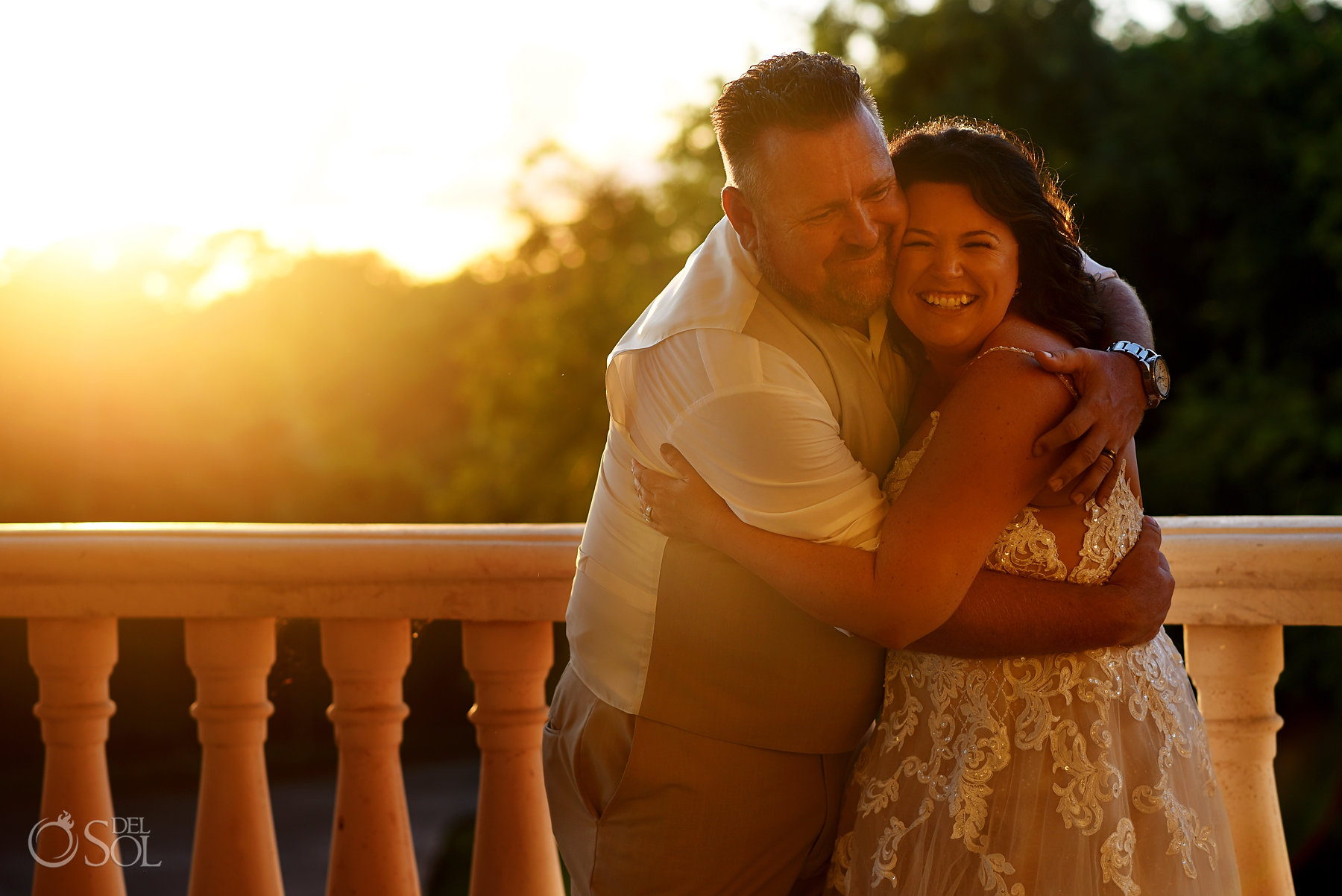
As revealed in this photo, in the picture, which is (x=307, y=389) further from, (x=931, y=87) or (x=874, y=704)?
(x=874, y=704)

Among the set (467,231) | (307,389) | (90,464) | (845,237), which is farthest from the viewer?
(307,389)

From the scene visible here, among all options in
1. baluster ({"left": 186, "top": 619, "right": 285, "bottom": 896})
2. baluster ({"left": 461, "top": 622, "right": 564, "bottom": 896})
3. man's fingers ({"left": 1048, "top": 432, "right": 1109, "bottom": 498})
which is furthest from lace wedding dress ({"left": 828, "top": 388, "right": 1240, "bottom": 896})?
baluster ({"left": 186, "top": 619, "right": 285, "bottom": 896})

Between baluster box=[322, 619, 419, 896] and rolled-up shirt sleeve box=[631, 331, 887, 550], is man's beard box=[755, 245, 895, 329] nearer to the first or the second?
rolled-up shirt sleeve box=[631, 331, 887, 550]

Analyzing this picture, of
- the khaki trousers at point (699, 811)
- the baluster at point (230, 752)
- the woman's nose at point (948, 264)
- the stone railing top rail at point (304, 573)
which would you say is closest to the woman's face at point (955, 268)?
the woman's nose at point (948, 264)

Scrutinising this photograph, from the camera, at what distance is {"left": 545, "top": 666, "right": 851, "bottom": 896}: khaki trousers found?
2.13m

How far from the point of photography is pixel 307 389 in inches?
816

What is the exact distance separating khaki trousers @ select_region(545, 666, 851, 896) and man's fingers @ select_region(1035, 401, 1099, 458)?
69 centimetres

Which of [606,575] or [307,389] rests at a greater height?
[606,575]

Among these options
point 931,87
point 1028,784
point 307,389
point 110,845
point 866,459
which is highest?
point 931,87

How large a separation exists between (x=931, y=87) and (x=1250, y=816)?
15.9m

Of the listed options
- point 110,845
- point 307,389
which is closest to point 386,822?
point 110,845

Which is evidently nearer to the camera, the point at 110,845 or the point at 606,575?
the point at 606,575

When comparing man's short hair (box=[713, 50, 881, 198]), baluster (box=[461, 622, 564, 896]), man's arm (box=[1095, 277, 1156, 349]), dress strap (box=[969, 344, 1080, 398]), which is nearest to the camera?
dress strap (box=[969, 344, 1080, 398])

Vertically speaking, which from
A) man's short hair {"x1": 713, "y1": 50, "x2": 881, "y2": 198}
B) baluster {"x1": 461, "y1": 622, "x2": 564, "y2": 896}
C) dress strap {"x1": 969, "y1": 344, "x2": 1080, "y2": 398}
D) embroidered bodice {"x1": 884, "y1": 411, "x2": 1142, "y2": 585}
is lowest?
baluster {"x1": 461, "y1": 622, "x2": 564, "y2": 896}
